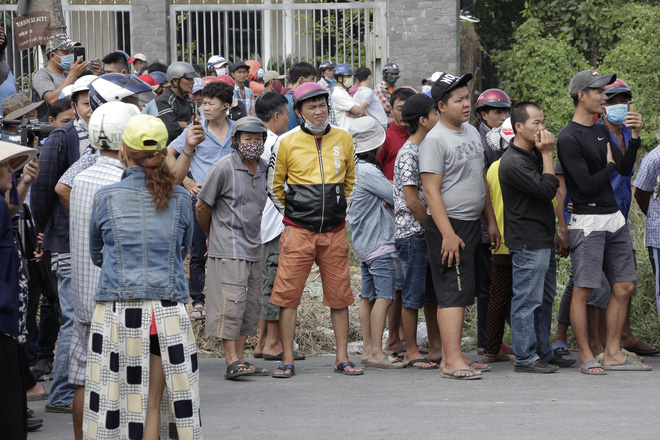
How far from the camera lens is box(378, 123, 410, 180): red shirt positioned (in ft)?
26.7

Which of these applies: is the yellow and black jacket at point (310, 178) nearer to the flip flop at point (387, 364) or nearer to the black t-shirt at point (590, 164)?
the flip flop at point (387, 364)

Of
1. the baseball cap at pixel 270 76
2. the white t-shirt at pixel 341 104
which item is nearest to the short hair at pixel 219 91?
the white t-shirt at pixel 341 104

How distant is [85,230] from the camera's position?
545 centimetres

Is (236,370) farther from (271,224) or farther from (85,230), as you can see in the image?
(85,230)

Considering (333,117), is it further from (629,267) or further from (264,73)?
(629,267)

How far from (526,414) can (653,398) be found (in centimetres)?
100

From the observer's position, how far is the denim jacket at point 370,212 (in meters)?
7.71

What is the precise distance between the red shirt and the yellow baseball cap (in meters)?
3.47

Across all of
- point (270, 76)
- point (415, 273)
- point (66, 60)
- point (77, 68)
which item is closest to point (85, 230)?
point (415, 273)

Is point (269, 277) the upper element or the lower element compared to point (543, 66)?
lower

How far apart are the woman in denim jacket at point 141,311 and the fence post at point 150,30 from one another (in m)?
12.2

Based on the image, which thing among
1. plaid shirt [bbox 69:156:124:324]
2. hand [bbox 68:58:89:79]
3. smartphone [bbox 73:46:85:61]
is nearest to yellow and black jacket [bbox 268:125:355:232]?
plaid shirt [bbox 69:156:124:324]

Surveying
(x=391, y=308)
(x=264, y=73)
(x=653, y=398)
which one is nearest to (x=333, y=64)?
(x=264, y=73)

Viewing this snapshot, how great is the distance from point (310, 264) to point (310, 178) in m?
0.66
